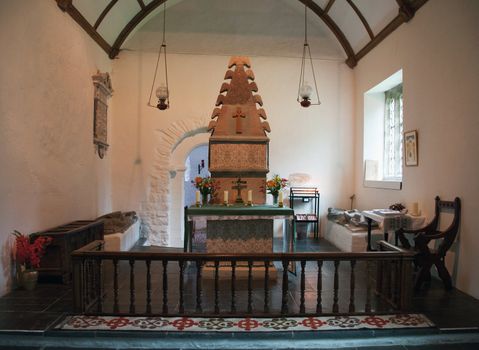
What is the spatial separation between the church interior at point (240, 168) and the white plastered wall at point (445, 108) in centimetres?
3

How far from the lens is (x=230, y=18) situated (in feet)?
23.1

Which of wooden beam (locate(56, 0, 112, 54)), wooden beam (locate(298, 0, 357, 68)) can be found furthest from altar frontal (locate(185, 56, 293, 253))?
wooden beam (locate(298, 0, 357, 68))

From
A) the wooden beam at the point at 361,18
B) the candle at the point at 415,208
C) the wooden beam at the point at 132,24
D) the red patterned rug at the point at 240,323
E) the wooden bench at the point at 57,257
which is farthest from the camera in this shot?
the wooden beam at the point at 132,24

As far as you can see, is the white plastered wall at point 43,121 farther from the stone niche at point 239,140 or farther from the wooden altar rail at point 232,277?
the stone niche at point 239,140

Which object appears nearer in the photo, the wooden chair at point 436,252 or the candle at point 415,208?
the wooden chair at point 436,252

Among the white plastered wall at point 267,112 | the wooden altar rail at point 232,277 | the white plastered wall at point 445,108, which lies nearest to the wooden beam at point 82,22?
the white plastered wall at point 267,112

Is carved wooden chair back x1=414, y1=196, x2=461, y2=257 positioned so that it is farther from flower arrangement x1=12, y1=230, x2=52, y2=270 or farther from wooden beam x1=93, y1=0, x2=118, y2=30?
wooden beam x1=93, y1=0, x2=118, y2=30

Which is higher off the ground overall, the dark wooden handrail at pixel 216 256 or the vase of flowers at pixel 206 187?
the vase of flowers at pixel 206 187

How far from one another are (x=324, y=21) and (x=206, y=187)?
4.58m

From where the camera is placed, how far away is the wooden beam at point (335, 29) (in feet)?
22.4

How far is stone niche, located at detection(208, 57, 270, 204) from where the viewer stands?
15.9ft

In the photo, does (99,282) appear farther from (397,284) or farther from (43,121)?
(397,284)

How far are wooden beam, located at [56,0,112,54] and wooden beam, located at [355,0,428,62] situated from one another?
479 centimetres

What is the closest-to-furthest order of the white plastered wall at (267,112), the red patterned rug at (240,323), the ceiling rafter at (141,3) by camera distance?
the red patterned rug at (240,323)
the ceiling rafter at (141,3)
the white plastered wall at (267,112)
